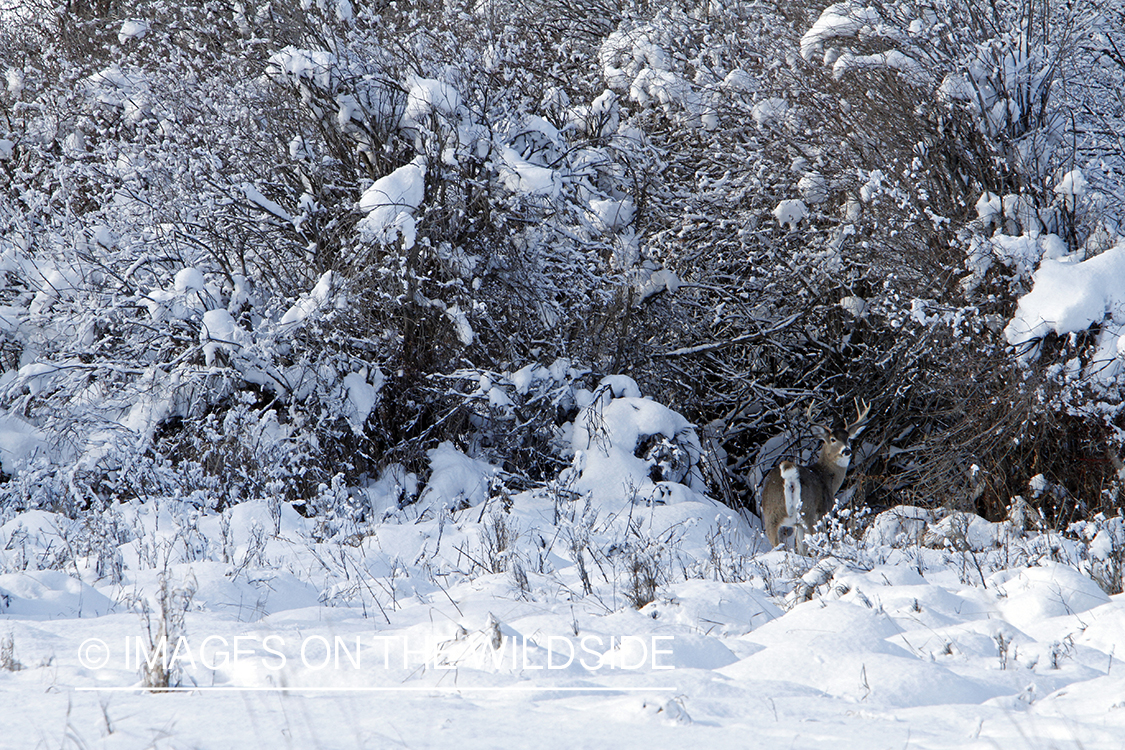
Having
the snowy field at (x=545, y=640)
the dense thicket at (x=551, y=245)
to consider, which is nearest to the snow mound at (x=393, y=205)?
the dense thicket at (x=551, y=245)

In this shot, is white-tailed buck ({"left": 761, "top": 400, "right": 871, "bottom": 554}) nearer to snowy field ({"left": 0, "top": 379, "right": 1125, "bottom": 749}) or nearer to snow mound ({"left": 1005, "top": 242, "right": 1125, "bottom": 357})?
snowy field ({"left": 0, "top": 379, "right": 1125, "bottom": 749})

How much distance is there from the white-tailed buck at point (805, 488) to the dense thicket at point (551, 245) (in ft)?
1.93

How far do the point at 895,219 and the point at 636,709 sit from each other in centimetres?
629

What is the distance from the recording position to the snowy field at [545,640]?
255 cm

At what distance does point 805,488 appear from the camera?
26.7 ft

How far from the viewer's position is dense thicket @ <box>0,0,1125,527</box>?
755 cm

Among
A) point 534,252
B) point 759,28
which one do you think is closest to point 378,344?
point 534,252

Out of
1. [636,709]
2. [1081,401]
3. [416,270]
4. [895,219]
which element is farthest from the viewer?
[416,270]

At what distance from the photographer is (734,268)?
10.8m

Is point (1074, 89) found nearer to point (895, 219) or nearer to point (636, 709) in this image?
point (895, 219)

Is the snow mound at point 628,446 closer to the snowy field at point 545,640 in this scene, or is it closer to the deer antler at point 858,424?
the deer antler at point 858,424

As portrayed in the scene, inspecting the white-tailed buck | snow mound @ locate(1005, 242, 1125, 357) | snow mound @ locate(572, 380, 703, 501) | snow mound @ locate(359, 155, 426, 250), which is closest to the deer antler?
the white-tailed buck

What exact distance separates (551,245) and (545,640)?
5968 millimetres

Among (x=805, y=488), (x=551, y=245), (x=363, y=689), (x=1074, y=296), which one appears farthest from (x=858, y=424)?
(x=363, y=689)
